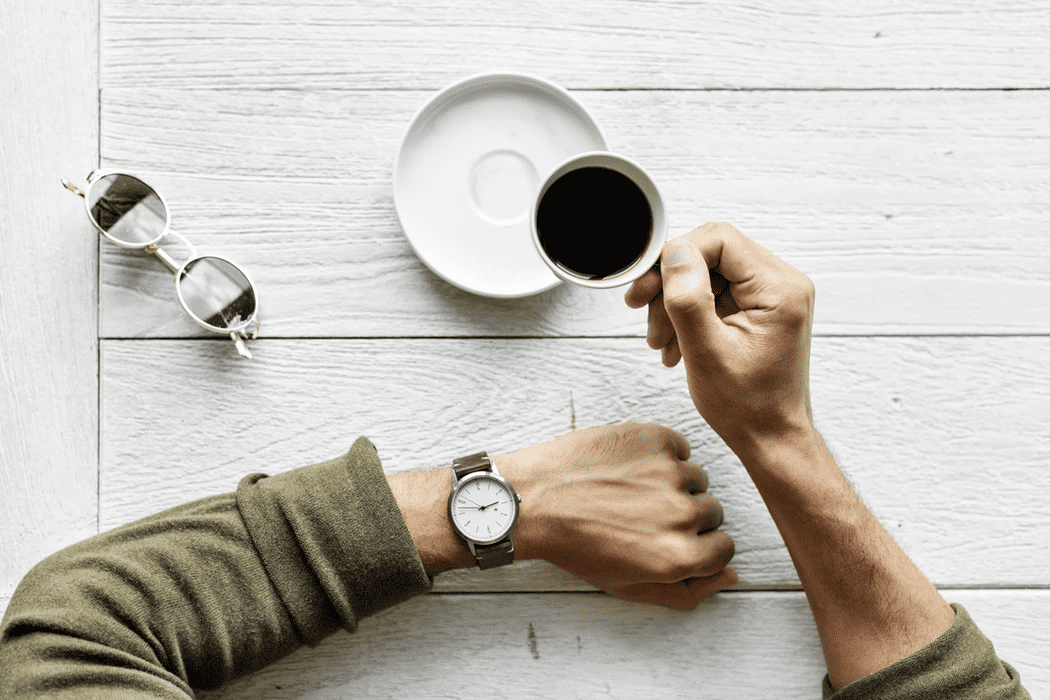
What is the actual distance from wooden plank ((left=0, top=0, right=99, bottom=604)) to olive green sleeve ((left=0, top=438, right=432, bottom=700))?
162 mm

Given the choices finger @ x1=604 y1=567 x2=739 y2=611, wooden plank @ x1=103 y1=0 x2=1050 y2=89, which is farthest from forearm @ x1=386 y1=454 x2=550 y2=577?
wooden plank @ x1=103 y1=0 x2=1050 y2=89

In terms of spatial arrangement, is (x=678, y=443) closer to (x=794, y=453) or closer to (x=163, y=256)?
(x=794, y=453)

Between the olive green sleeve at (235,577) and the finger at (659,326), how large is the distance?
1.08 ft

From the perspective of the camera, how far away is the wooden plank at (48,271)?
851 millimetres

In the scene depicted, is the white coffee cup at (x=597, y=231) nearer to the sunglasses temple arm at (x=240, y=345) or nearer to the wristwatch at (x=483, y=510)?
the wristwatch at (x=483, y=510)

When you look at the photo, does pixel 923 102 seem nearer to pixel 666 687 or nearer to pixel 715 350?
pixel 715 350

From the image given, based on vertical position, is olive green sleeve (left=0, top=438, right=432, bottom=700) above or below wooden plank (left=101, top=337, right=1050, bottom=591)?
below

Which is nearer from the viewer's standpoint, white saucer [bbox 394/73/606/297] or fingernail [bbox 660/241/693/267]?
fingernail [bbox 660/241/693/267]

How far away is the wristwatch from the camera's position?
2.60ft

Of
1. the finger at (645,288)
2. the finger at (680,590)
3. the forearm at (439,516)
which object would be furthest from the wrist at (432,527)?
the finger at (645,288)

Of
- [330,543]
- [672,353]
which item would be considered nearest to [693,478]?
[672,353]

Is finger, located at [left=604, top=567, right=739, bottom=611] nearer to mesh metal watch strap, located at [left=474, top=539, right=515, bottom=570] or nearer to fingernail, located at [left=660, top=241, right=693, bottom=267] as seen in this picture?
mesh metal watch strap, located at [left=474, top=539, right=515, bottom=570]

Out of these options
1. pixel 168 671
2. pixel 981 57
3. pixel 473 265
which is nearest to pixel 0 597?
pixel 168 671

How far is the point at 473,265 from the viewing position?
84cm
